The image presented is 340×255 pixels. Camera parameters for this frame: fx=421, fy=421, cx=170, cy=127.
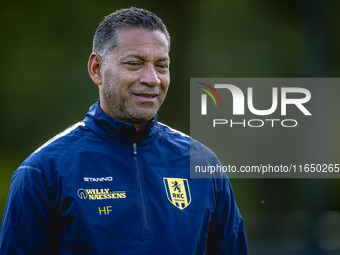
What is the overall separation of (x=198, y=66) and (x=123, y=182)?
12.4 feet

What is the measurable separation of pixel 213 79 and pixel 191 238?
12.0ft

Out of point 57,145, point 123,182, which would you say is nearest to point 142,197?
point 123,182

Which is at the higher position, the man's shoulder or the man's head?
the man's head

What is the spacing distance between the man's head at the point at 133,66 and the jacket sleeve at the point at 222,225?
441mm

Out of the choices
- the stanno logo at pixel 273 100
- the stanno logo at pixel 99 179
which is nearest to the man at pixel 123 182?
the stanno logo at pixel 99 179

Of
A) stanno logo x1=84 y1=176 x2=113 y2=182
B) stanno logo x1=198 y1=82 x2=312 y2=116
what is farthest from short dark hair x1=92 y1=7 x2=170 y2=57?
stanno logo x1=198 y1=82 x2=312 y2=116

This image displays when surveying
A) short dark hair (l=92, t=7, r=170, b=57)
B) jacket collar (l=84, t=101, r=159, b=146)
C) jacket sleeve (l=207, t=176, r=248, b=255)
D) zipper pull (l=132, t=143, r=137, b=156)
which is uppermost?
short dark hair (l=92, t=7, r=170, b=57)

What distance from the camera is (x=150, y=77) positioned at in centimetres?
166

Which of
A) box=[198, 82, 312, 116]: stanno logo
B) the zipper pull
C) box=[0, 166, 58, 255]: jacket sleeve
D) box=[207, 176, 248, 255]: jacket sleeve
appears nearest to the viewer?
box=[0, 166, 58, 255]: jacket sleeve

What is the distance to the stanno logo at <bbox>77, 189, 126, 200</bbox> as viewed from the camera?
1520 mm

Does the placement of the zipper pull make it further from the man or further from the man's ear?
the man's ear

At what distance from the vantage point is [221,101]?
4.62 m

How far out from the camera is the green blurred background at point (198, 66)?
472 cm

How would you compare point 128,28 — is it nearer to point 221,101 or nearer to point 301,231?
point 221,101
